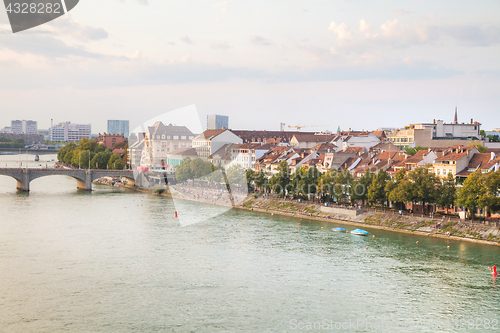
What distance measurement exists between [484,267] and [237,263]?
9.82m

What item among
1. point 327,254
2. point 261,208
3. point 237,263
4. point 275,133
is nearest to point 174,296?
point 237,263

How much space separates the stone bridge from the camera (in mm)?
46875

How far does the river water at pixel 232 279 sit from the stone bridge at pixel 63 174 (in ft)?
56.5

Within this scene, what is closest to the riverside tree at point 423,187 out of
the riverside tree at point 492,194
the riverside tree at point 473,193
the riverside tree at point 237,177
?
the riverside tree at point 473,193

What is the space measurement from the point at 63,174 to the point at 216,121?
46.3 meters

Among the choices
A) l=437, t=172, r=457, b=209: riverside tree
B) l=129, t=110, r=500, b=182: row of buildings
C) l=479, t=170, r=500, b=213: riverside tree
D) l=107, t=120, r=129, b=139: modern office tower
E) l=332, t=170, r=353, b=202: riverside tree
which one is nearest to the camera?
l=479, t=170, r=500, b=213: riverside tree

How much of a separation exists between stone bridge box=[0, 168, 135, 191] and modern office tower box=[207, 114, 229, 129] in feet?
118

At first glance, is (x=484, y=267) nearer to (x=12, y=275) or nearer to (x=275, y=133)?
(x=12, y=275)

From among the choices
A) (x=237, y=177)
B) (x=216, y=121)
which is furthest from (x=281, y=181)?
(x=216, y=121)

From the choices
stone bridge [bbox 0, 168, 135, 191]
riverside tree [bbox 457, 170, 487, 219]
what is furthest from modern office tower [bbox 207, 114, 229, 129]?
riverside tree [bbox 457, 170, 487, 219]

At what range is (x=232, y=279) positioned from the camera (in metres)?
19.4

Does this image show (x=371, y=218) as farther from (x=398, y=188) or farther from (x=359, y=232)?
(x=359, y=232)

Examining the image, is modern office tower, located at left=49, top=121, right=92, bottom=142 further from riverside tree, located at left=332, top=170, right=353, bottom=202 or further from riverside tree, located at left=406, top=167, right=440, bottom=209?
riverside tree, located at left=406, top=167, right=440, bottom=209

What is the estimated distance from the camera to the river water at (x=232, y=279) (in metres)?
15.5
